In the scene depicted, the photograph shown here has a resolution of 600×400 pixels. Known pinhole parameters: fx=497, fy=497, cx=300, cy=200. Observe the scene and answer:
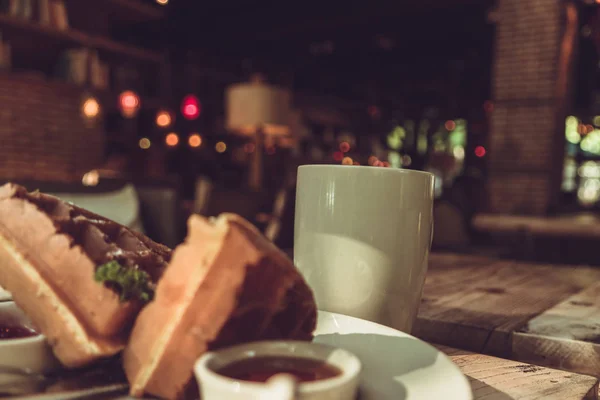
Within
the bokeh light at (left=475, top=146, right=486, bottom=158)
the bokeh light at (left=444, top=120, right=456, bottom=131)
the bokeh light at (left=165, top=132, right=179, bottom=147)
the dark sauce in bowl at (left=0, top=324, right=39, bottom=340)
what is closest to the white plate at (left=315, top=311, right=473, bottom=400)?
the dark sauce in bowl at (left=0, top=324, right=39, bottom=340)

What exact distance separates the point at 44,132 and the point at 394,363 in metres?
5.96

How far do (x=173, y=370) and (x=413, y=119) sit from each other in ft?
66.8

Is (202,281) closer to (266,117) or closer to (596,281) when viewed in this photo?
(596,281)

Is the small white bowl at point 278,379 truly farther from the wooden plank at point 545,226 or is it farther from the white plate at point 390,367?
the wooden plank at point 545,226

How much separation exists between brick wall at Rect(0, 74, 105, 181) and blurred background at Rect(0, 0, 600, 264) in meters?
0.02

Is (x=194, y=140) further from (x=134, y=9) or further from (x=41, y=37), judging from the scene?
(x=41, y=37)

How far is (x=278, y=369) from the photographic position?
0.49 meters

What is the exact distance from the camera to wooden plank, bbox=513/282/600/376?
2.59ft

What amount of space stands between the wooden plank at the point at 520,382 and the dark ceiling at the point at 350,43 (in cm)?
909

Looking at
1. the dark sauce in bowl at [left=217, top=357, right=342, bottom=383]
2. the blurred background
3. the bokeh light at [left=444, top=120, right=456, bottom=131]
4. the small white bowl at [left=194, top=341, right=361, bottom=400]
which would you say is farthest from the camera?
the bokeh light at [left=444, top=120, right=456, bottom=131]

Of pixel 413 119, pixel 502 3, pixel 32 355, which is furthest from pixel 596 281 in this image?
pixel 413 119

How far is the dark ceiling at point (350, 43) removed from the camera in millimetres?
9758

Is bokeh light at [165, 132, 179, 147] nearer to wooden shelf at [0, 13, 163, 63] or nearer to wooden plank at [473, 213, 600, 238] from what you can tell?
wooden shelf at [0, 13, 163, 63]

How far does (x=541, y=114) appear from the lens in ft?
21.7
